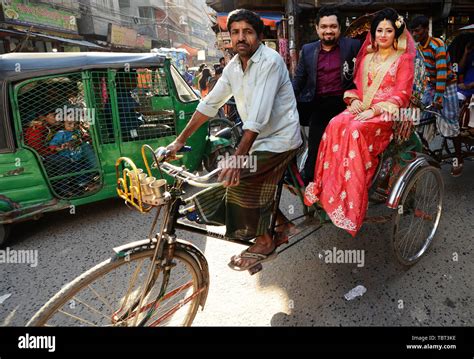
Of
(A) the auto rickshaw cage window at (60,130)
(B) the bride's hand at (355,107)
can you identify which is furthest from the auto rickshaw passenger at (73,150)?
(B) the bride's hand at (355,107)

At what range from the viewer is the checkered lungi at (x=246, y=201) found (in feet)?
6.68

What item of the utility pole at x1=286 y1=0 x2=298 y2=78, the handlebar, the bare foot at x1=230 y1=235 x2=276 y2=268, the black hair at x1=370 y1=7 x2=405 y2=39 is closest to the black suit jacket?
the black hair at x1=370 y1=7 x2=405 y2=39

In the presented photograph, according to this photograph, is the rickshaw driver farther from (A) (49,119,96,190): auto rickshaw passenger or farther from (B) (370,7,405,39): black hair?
(A) (49,119,96,190): auto rickshaw passenger

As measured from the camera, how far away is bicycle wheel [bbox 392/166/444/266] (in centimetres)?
277

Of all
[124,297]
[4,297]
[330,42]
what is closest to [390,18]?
[330,42]

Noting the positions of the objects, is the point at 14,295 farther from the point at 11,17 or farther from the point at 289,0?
the point at 11,17

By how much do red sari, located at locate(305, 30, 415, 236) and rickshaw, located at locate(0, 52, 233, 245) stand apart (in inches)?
103

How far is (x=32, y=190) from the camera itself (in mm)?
3566

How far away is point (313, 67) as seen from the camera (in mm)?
2883

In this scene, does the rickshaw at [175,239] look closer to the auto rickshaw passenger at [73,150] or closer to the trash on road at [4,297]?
the trash on road at [4,297]

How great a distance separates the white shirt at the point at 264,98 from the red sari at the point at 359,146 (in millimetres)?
323

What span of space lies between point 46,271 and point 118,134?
5.61ft

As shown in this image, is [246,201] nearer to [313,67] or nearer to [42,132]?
[313,67]
